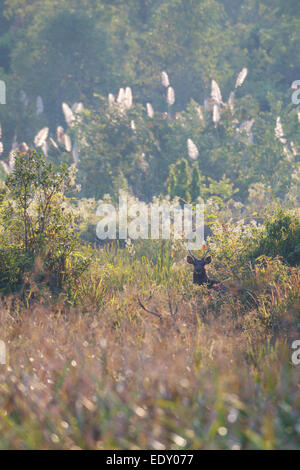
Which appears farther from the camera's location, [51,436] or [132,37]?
[132,37]

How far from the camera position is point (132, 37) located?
2711cm

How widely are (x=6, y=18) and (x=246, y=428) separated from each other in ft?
102

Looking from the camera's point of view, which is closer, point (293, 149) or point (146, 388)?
point (146, 388)

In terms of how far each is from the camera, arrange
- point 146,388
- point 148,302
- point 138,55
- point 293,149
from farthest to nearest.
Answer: point 138,55 → point 293,149 → point 148,302 → point 146,388

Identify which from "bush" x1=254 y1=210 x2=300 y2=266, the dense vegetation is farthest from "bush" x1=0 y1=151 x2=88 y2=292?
"bush" x1=254 y1=210 x2=300 y2=266

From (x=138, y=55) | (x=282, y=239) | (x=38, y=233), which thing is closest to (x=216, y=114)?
(x=282, y=239)

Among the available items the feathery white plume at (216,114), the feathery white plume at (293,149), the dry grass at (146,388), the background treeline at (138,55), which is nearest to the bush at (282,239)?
the dry grass at (146,388)

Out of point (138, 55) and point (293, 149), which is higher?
point (138, 55)

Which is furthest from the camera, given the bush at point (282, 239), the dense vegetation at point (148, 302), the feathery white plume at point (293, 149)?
the feathery white plume at point (293, 149)

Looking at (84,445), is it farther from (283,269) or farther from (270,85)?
(270,85)

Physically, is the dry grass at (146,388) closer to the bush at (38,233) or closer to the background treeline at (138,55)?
the bush at (38,233)

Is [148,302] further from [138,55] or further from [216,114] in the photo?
[138,55]

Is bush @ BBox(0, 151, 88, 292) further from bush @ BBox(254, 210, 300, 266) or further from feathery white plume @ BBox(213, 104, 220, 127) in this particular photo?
feathery white plume @ BBox(213, 104, 220, 127)

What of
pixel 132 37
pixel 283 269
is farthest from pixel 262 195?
pixel 132 37
